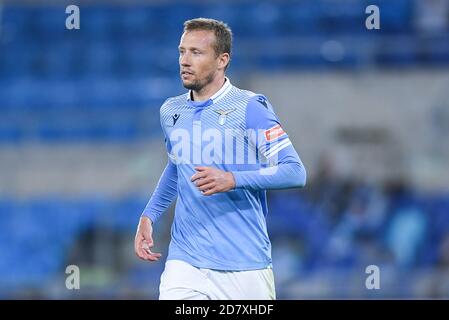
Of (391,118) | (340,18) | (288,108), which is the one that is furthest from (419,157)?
(340,18)

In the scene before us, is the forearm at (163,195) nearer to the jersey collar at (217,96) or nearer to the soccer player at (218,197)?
the soccer player at (218,197)

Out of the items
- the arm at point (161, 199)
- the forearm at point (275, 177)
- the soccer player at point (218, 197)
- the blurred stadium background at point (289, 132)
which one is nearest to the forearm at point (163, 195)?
the arm at point (161, 199)

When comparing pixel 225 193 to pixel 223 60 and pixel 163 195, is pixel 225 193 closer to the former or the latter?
pixel 163 195

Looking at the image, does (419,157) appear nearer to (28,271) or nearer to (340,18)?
(340,18)

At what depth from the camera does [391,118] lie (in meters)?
10.5

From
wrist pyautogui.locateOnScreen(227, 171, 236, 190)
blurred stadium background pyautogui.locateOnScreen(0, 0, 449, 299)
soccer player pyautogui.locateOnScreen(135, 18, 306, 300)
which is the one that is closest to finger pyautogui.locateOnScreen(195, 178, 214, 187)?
wrist pyautogui.locateOnScreen(227, 171, 236, 190)

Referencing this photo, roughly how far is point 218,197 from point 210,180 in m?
0.37

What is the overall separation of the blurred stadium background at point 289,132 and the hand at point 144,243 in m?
3.43

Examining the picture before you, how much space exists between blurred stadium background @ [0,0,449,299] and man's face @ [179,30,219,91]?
3690 millimetres

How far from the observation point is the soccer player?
174 inches

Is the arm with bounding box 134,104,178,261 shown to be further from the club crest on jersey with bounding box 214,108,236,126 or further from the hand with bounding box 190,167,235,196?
the hand with bounding box 190,167,235,196

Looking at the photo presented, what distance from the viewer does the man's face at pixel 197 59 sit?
449 cm
